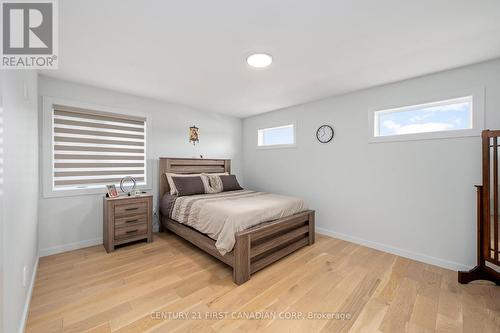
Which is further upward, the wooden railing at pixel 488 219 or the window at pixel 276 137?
the window at pixel 276 137

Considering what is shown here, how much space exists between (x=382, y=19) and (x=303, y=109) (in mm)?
2218

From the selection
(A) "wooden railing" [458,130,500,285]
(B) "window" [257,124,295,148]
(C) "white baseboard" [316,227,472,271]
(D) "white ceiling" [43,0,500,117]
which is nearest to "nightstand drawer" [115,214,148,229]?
(D) "white ceiling" [43,0,500,117]

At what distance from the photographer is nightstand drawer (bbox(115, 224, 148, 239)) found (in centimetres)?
283

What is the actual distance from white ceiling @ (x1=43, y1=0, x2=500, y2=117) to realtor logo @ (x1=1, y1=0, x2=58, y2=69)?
8 cm

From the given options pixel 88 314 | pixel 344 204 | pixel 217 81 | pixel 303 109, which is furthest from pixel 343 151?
pixel 88 314

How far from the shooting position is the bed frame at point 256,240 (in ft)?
6.98

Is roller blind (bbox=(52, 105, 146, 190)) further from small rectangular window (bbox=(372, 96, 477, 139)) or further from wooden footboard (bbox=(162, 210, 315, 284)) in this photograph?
small rectangular window (bbox=(372, 96, 477, 139))

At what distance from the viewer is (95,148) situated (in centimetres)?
303

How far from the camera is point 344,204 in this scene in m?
3.29

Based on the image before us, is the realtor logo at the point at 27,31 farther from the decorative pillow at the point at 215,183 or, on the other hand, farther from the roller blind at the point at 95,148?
the decorative pillow at the point at 215,183

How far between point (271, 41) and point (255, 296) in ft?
7.71

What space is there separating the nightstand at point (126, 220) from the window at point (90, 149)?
0.50m

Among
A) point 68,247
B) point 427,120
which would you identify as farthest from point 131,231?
point 427,120

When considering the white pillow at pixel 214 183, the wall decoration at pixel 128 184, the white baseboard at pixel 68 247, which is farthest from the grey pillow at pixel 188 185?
the white baseboard at pixel 68 247
